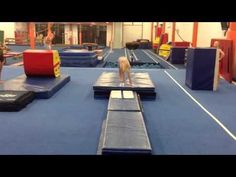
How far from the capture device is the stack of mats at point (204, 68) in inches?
249

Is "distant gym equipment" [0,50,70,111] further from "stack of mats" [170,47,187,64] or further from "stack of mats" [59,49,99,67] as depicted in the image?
"stack of mats" [170,47,187,64]

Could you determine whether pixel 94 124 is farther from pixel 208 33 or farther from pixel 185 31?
pixel 185 31

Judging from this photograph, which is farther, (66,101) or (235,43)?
(235,43)

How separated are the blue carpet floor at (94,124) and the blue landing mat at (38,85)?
0.18m

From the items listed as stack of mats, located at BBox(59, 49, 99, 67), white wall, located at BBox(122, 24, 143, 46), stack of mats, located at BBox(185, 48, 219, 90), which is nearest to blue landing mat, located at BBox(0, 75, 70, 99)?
stack of mats, located at BBox(185, 48, 219, 90)

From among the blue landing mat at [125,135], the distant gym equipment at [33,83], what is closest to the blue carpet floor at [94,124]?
the distant gym equipment at [33,83]

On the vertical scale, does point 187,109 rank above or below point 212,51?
below

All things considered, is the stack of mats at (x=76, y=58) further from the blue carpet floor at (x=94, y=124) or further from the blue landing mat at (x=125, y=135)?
the blue landing mat at (x=125, y=135)

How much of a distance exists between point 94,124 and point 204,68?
11.5 ft

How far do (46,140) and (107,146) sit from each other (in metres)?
0.98

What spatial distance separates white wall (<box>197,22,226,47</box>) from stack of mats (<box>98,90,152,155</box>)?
6.17 m
